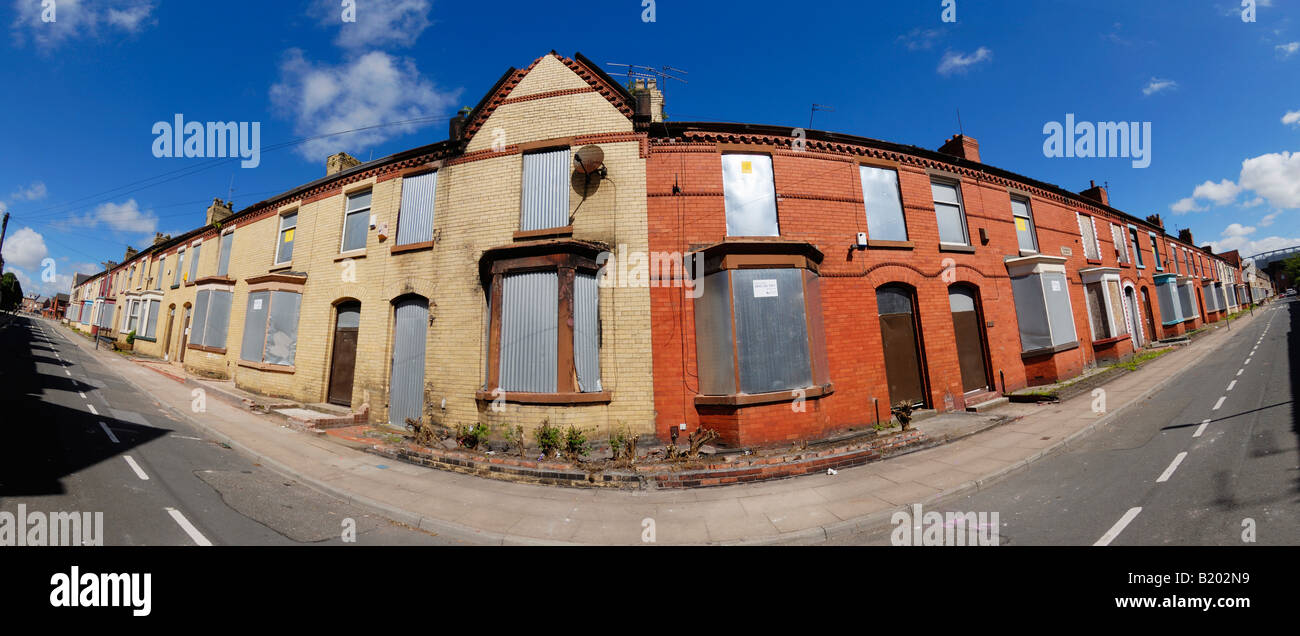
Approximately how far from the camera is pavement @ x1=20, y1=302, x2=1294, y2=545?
5090 mm

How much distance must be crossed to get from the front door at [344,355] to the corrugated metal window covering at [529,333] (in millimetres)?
6170

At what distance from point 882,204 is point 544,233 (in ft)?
30.6

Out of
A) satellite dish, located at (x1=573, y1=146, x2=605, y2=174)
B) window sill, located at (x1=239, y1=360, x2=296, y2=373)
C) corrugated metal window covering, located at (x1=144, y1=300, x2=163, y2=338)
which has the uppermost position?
satellite dish, located at (x1=573, y1=146, x2=605, y2=174)

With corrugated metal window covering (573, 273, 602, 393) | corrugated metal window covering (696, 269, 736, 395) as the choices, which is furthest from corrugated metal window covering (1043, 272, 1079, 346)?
corrugated metal window covering (573, 273, 602, 393)

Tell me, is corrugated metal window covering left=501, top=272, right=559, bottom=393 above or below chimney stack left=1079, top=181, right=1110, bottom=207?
below

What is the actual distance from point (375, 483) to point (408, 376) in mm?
4371

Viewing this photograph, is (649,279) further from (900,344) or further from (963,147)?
(963,147)

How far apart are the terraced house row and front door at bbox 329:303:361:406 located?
64 mm

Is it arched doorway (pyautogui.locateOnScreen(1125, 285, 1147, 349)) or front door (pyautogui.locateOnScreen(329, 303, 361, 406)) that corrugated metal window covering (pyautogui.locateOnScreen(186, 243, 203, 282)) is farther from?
arched doorway (pyautogui.locateOnScreen(1125, 285, 1147, 349))

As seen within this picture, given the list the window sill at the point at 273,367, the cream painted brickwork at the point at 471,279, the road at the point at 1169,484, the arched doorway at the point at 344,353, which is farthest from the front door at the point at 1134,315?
the window sill at the point at 273,367

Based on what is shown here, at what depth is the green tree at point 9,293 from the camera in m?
59.6

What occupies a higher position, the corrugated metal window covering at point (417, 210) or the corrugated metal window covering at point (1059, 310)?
the corrugated metal window covering at point (417, 210)

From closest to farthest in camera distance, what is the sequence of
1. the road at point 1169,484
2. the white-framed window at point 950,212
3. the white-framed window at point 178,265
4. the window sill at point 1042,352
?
1. the road at point 1169,484
2. the white-framed window at point 950,212
3. the window sill at point 1042,352
4. the white-framed window at point 178,265

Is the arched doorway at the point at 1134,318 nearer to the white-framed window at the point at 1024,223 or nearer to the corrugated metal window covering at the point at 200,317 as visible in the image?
Result: the white-framed window at the point at 1024,223
